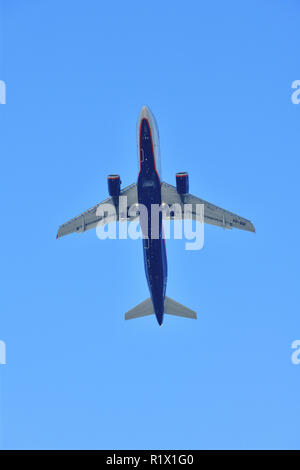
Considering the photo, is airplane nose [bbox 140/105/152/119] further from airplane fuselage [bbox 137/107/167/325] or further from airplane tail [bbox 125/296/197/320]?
airplane tail [bbox 125/296/197/320]

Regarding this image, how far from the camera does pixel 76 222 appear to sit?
66.3 metres

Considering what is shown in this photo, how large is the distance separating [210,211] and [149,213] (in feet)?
23.3

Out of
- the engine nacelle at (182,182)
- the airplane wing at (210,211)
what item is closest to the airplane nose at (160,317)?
the airplane wing at (210,211)

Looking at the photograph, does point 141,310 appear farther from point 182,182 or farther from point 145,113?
point 145,113

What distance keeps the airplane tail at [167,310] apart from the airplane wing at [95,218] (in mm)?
9162

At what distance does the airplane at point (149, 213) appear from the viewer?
5919 centimetres

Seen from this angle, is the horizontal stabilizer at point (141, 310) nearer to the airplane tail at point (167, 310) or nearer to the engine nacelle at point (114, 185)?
the airplane tail at point (167, 310)

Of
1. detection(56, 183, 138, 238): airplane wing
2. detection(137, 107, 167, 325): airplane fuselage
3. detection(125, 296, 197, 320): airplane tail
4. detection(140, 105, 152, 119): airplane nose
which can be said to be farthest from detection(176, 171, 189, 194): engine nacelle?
detection(125, 296, 197, 320): airplane tail
